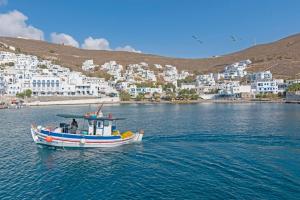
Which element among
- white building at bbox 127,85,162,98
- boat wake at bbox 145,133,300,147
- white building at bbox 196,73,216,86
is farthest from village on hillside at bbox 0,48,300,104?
boat wake at bbox 145,133,300,147

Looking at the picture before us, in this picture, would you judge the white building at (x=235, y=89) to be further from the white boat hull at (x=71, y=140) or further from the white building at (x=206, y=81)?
the white boat hull at (x=71, y=140)

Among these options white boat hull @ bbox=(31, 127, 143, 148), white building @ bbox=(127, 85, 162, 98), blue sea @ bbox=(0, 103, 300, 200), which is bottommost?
blue sea @ bbox=(0, 103, 300, 200)

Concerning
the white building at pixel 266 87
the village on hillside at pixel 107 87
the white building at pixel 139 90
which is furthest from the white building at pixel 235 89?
the white building at pixel 139 90

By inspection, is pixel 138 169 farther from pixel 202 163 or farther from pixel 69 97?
pixel 69 97

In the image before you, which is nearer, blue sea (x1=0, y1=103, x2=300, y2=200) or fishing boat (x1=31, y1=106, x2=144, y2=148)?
blue sea (x1=0, y1=103, x2=300, y2=200)

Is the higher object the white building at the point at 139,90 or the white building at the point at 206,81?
the white building at the point at 206,81

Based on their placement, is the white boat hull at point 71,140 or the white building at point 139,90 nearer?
the white boat hull at point 71,140

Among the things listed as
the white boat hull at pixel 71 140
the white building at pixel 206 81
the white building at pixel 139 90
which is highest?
the white building at pixel 206 81

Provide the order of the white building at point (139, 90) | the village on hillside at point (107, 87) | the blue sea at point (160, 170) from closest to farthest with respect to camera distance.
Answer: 1. the blue sea at point (160, 170)
2. the village on hillside at point (107, 87)
3. the white building at point (139, 90)

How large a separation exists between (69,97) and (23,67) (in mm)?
49949

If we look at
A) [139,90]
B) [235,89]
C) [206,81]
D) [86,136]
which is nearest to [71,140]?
[86,136]

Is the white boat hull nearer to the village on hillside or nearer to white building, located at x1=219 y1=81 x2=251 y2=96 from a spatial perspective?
the village on hillside

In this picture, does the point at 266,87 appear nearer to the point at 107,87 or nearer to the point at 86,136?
the point at 107,87

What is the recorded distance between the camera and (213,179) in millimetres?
21547
